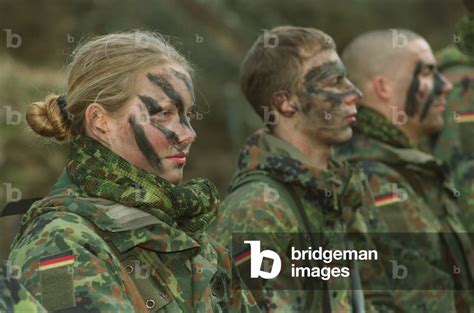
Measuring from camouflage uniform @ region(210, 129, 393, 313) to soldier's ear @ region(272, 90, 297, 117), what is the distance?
0.39ft

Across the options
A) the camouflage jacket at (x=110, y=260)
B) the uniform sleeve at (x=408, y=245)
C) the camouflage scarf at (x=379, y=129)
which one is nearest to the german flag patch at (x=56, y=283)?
the camouflage jacket at (x=110, y=260)

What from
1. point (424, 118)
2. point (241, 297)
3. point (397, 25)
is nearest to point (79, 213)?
point (241, 297)

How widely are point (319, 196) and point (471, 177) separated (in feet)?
5.99

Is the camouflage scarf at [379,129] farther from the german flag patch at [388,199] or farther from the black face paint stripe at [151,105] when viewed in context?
the black face paint stripe at [151,105]

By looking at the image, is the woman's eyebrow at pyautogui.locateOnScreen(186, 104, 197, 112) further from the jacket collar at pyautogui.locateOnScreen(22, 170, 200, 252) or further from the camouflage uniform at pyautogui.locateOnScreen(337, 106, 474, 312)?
the camouflage uniform at pyautogui.locateOnScreen(337, 106, 474, 312)

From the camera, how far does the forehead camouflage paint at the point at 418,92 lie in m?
6.78

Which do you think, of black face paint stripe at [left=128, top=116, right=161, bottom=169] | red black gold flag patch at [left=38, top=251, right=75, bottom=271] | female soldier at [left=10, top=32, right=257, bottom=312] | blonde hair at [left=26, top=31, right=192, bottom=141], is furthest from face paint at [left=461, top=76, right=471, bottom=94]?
red black gold flag patch at [left=38, top=251, right=75, bottom=271]

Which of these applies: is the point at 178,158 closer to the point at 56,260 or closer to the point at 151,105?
the point at 151,105

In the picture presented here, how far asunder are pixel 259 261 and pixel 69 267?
4.86ft

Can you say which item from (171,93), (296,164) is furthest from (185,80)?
(296,164)

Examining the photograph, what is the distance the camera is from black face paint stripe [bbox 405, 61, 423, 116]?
6777 millimetres

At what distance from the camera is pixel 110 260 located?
404 centimetres

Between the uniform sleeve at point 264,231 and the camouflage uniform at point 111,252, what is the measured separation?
2.82ft

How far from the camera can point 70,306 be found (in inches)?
154
